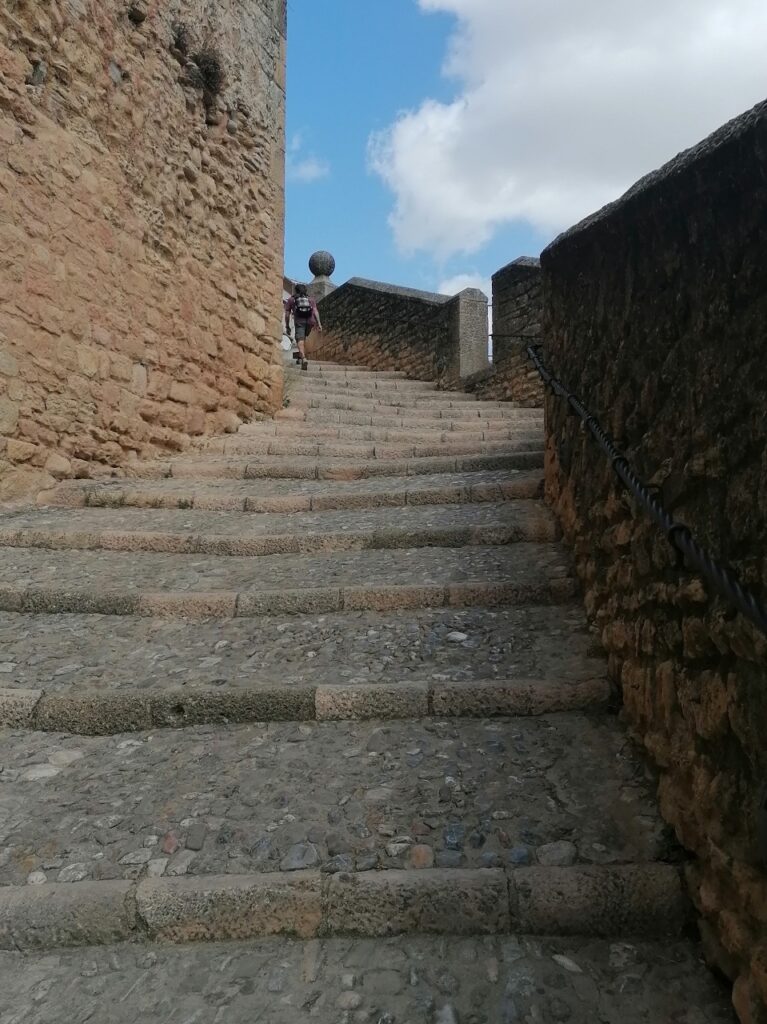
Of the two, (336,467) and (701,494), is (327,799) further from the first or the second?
(336,467)

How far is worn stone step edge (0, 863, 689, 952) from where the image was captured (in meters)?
1.58

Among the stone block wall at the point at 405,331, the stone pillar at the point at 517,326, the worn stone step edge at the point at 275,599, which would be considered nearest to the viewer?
the worn stone step edge at the point at 275,599

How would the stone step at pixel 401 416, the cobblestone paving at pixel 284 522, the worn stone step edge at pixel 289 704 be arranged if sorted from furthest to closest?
1. the stone step at pixel 401 416
2. the cobblestone paving at pixel 284 522
3. the worn stone step edge at pixel 289 704

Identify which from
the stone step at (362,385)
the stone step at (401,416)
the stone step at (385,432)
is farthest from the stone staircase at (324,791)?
the stone step at (362,385)

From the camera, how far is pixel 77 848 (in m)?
1.85

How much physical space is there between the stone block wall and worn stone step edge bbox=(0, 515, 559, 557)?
6127 millimetres

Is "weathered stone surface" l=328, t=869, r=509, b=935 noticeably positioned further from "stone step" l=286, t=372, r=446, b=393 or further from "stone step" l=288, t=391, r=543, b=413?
"stone step" l=286, t=372, r=446, b=393

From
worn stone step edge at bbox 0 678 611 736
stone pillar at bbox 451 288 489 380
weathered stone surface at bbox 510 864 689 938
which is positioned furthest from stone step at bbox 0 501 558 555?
stone pillar at bbox 451 288 489 380

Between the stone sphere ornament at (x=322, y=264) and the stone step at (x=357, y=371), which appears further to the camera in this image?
the stone sphere ornament at (x=322, y=264)

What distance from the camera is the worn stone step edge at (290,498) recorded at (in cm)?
444

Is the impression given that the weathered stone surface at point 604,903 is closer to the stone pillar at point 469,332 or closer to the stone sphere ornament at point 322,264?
the stone pillar at point 469,332

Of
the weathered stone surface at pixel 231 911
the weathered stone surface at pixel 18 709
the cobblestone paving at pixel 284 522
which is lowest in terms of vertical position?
the weathered stone surface at pixel 231 911

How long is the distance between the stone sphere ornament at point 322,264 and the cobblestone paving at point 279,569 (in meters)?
12.5

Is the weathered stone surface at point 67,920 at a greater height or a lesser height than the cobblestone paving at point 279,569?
lesser
